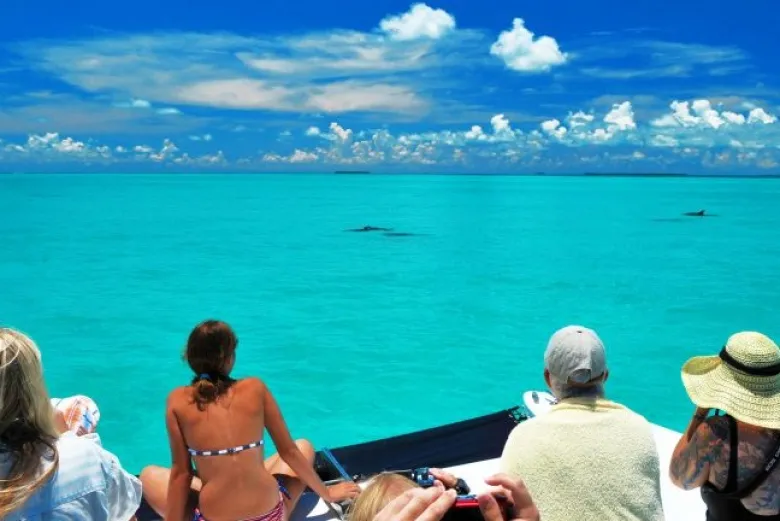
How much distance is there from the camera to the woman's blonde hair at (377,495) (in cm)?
118

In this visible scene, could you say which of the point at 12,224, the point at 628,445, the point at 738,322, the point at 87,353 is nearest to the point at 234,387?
the point at 628,445

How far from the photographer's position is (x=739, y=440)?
2.13m

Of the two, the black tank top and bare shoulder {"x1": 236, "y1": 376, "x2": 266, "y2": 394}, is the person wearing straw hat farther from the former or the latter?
bare shoulder {"x1": 236, "y1": 376, "x2": 266, "y2": 394}

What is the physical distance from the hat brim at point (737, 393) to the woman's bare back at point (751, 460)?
5 cm

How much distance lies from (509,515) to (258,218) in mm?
38562

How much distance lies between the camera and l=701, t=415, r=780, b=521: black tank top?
2100mm

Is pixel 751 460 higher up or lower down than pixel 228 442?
higher up

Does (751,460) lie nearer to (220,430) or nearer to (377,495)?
(377,495)

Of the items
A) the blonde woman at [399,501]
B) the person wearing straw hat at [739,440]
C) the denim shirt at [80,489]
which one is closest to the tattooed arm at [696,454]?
the person wearing straw hat at [739,440]

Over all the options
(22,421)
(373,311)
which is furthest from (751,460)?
(373,311)

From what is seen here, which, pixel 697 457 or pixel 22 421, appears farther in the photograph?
pixel 697 457

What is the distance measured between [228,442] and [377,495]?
1520 mm

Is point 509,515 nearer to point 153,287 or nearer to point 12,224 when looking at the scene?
point 153,287

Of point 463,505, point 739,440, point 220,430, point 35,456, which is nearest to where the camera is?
point 463,505
